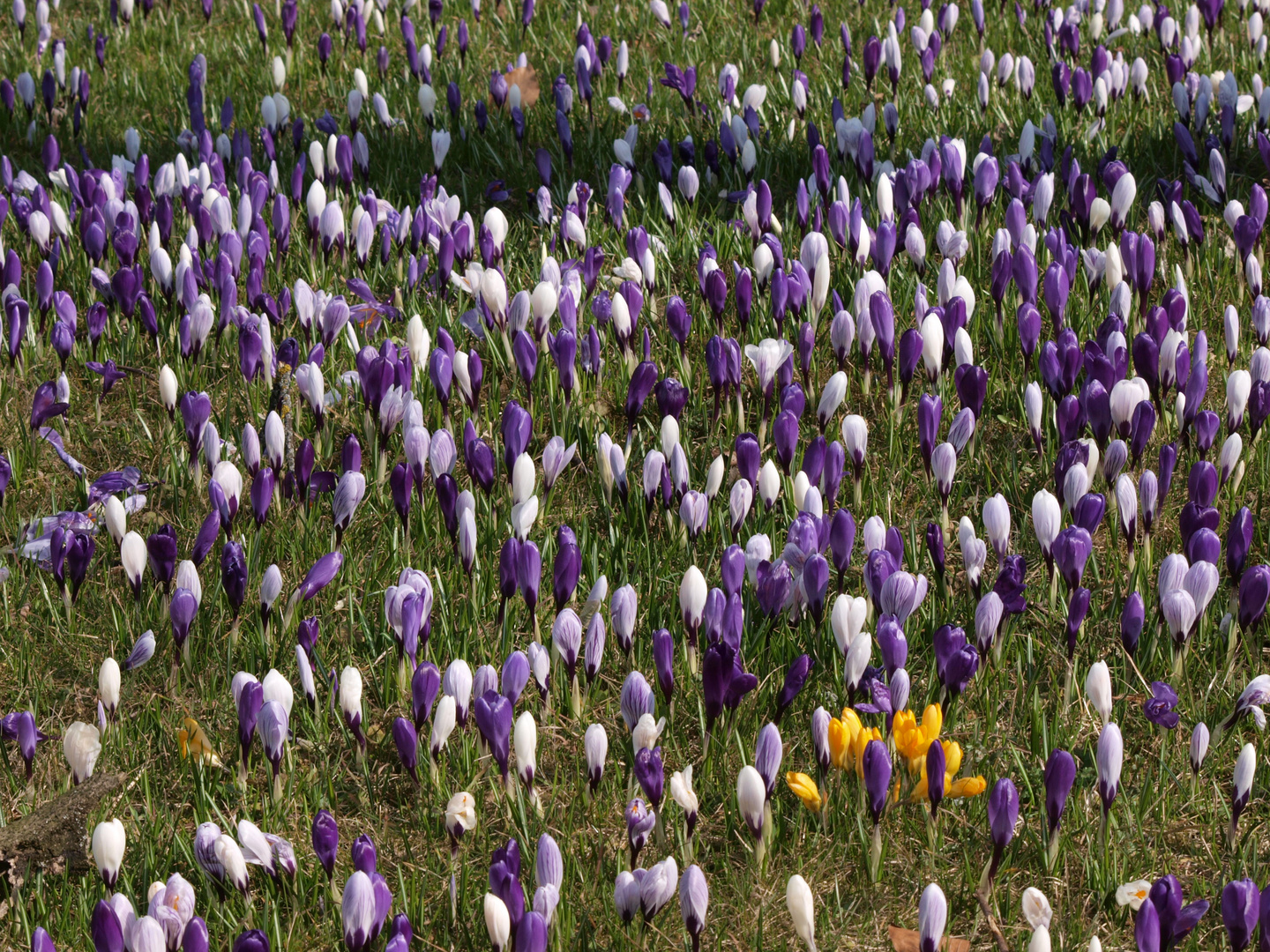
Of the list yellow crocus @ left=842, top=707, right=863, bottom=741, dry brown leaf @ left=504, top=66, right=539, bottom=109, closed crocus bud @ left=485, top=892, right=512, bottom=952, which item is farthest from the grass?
dry brown leaf @ left=504, top=66, right=539, bottom=109

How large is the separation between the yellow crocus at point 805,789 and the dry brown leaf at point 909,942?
0.98 feet

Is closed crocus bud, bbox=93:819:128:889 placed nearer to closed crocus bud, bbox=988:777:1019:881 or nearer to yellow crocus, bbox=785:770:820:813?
yellow crocus, bbox=785:770:820:813

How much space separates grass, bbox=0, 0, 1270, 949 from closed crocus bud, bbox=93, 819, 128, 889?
0.11 meters

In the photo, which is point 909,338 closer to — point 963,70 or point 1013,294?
point 1013,294

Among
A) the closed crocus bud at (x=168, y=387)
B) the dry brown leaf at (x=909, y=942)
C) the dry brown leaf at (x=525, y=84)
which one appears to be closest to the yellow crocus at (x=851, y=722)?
the dry brown leaf at (x=909, y=942)

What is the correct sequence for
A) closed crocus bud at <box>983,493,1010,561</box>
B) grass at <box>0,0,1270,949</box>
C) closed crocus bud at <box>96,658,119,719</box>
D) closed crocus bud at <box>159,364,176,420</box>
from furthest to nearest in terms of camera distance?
1. closed crocus bud at <box>159,364,176,420</box>
2. closed crocus bud at <box>983,493,1010,561</box>
3. closed crocus bud at <box>96,658,119,719</box>
4. grass at <box>0,0,1270,949</box>

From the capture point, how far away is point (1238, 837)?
2648 mm

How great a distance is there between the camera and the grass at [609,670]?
2537mm

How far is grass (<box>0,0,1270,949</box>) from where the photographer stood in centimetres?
254

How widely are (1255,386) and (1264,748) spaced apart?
46.9 inches

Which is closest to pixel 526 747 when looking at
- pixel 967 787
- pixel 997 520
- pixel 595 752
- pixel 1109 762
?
pixel 595 752

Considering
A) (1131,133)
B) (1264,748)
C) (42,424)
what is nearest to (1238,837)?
(1264,748)

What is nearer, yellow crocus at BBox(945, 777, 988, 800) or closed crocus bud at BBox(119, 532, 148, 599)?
yellow crocus at BBox(945, 777, 988, 800)

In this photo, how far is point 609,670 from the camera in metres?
3.13
